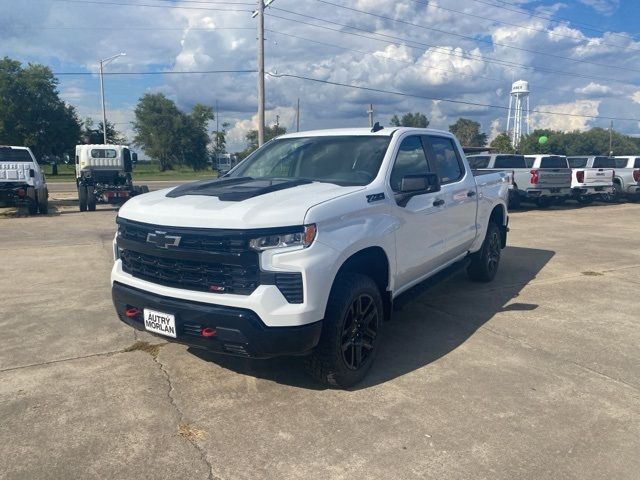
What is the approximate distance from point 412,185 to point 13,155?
1567 cm

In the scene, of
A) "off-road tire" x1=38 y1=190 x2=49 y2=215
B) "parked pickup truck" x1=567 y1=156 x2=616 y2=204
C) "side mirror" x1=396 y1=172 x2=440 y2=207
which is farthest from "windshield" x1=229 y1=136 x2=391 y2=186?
"parked pickup truck" x1=567 y1=156 x2=616 y2=204

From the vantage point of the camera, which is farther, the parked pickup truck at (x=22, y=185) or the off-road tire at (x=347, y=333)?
the parked pickup truck at (x=22, y=185)

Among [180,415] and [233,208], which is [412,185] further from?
[180,415]

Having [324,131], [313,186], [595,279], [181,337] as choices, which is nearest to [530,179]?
[595,279]

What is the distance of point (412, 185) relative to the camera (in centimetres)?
423

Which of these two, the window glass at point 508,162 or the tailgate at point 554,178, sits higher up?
the window glass at point 508,162

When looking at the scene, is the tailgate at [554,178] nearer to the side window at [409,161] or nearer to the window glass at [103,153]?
the side window at [409,161]

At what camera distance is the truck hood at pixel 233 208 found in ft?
11.1

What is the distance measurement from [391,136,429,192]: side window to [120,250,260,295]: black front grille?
1.64m

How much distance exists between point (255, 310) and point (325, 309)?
49 centimetres

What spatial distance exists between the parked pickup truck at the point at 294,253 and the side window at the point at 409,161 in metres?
0.02

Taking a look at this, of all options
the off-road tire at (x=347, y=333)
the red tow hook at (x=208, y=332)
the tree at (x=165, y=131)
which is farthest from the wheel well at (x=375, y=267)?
the tree at (x=165, y=131)

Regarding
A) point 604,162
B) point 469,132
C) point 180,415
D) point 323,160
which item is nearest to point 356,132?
point 323,160

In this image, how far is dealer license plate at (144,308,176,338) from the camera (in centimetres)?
358
